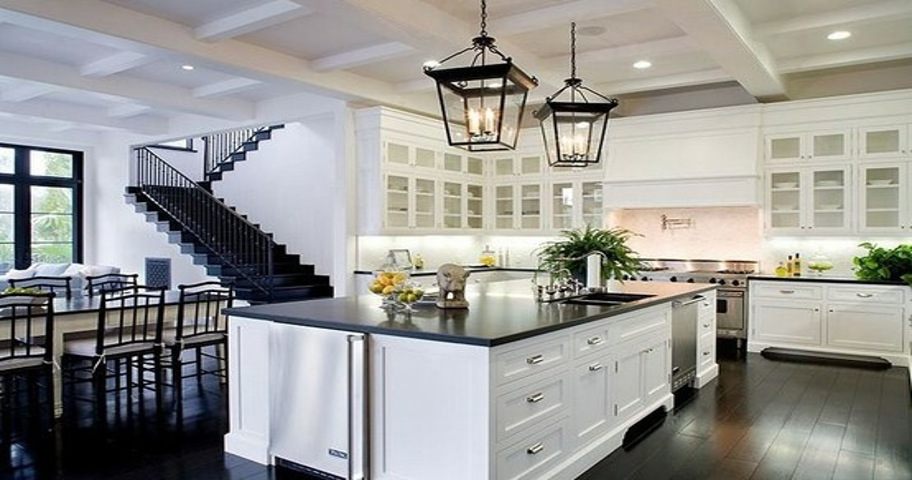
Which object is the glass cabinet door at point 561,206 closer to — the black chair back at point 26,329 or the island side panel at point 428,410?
the island side panel at point 428,410

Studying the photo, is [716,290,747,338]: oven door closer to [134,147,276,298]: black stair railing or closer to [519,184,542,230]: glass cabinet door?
[519,184,542,230]: glass cabinet door

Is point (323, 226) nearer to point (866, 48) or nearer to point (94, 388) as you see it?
point (94, 388)

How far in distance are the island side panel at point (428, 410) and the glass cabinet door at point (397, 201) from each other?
14.6 ft

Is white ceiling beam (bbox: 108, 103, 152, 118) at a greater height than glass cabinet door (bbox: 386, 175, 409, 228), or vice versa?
→ white ceiling beam (bbox: 108, 103, 152, 118)

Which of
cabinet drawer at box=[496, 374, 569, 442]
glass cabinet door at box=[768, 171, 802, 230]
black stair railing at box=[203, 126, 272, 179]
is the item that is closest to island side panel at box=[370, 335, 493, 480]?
cabinet drawer at box=[496, 374, 569, 442]

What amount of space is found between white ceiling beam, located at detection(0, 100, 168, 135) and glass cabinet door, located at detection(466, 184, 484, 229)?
4.97 metres

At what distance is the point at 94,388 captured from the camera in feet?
18.2

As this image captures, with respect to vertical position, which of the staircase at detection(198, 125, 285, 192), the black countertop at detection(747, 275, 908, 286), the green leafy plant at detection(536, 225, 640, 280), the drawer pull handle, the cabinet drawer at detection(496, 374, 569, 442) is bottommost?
the cabinet drawer at detection(496, 374, 569, 442)

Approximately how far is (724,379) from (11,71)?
296 inches

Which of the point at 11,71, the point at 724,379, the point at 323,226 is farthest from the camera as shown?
the point at 323,226

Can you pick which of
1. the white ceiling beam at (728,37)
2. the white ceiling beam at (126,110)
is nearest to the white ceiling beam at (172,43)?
the white ceiling beam at (728,37)

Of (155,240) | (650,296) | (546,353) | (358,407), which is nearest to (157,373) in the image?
(358,407)

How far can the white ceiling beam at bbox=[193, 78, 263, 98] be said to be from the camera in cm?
739

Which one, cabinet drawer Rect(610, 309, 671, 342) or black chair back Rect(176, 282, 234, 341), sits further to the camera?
black chair back Rect(176, 282, 234, 341)
